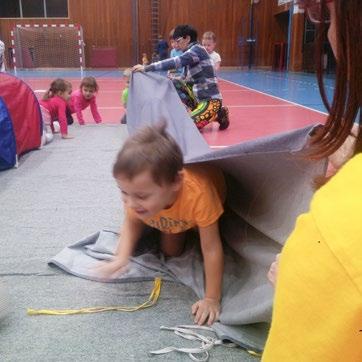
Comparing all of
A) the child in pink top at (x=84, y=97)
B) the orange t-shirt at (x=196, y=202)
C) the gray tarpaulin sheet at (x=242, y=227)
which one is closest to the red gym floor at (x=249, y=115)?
the child in pink top at (x=84, y=97)

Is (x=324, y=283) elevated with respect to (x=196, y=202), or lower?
elevated

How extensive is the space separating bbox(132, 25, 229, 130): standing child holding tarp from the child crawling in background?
8.43 feet

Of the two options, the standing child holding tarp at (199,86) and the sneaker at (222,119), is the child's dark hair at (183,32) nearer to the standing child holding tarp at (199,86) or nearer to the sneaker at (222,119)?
the standing child holding tarp at (199,86)

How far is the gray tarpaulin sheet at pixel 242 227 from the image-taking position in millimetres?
1088

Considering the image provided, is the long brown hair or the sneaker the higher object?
the long brown hair

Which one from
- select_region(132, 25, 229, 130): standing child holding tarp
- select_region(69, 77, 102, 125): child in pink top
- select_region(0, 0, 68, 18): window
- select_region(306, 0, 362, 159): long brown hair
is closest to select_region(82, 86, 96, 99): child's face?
select_region(69, 77, 102, 125): child in pink top

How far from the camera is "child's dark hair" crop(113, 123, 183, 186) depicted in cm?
109

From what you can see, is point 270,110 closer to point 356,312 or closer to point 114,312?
point 114,312

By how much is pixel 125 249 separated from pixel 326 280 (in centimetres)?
114

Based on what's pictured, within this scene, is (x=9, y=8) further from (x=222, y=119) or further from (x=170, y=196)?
(x=170, y=196)

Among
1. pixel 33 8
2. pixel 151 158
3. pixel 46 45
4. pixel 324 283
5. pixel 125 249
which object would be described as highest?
pixel 33 8

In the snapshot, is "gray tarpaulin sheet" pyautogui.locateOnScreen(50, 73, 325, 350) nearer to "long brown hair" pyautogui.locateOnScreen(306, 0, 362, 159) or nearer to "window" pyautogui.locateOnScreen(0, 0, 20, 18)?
"long brown hair" pyautogui.locateOnScreen(306, 0, 362, 159)

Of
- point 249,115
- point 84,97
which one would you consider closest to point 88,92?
point 84,97

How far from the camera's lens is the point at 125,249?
1383 mm
